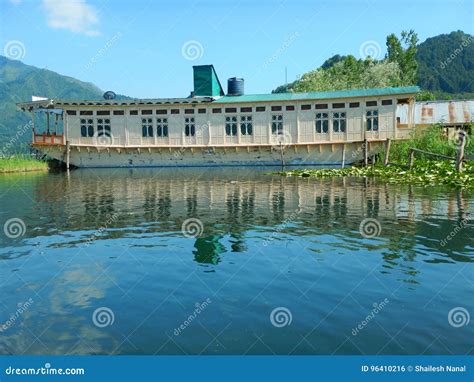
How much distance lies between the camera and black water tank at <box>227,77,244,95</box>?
138ft

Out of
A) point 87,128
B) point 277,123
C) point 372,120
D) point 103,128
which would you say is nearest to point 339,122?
point 372,120

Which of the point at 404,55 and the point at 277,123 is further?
the point at 404,55

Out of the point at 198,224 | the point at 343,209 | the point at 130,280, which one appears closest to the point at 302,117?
the point at 343,209

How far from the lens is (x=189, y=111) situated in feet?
132

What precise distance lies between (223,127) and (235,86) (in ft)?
15.6

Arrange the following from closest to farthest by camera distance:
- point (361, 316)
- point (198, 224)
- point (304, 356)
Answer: point (304, 356), point (361, 316), point (198, 224)

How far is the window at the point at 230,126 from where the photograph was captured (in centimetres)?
3984

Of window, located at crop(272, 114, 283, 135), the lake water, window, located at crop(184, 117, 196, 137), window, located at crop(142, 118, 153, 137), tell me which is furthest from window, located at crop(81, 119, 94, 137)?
the lake water

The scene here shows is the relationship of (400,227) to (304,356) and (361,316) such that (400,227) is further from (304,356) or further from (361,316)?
(304,356)

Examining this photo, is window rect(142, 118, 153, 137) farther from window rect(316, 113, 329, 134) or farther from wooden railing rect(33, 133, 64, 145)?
window rect(316, 113, 329, 134)

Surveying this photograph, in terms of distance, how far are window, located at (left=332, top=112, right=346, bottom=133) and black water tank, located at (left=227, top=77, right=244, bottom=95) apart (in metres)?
9.10

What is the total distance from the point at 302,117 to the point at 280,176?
1128cm

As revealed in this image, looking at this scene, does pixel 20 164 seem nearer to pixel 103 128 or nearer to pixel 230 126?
pixel 103 128

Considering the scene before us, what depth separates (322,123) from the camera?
3853cm
